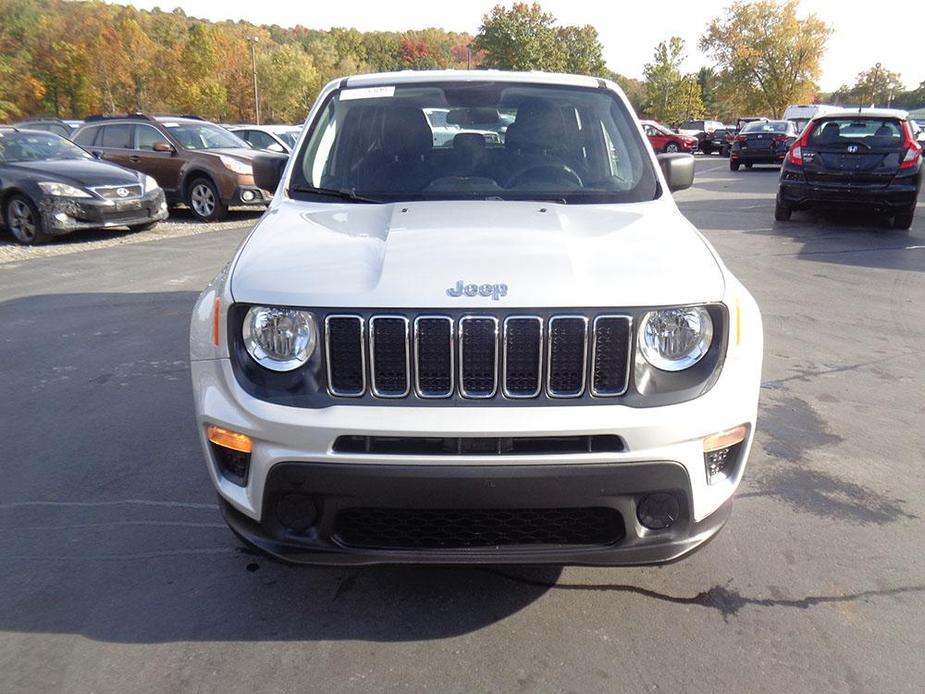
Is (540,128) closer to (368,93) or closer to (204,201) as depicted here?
(368,93)

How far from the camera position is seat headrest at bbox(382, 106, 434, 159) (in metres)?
3.89

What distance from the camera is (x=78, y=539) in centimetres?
337

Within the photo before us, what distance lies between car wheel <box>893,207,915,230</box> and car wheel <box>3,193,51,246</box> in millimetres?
12088

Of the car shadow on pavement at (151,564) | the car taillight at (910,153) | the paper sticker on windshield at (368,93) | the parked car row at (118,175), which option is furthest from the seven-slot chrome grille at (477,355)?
the car taillight at (910,153)

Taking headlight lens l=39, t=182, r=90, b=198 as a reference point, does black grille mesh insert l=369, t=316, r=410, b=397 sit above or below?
above

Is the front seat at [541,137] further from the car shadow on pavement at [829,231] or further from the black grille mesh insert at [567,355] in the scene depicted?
the car shadow on pavement at [829,231]

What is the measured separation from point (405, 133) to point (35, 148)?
402 inches

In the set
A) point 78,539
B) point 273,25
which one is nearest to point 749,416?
point 78,539

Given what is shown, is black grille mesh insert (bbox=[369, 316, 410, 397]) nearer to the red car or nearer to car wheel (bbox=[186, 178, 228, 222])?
car wheel (bbox=[186, 178, 228, 222])

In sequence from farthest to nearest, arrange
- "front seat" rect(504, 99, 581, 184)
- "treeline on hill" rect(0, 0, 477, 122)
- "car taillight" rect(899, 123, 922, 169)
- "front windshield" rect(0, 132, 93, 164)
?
"treeline on hill" rect(0, 0, 477, 122), "front windshield" rect(0, 132, 93, 164), "car taillight" rect(899, 123, 922, 169), "front seat" rect(504, 99, 581, 184)

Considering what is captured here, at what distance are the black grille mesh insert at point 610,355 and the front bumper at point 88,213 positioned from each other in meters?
10.3

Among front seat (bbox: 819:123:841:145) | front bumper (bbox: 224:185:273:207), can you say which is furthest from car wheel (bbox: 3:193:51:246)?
front seat (bbox: 819:123:841:145)

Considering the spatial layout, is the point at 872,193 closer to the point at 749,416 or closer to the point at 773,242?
the point at 773,242

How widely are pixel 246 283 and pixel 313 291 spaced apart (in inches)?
10.5
